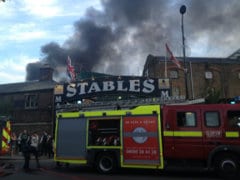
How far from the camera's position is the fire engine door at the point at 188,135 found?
423 inches

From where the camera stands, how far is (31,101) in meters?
33.4

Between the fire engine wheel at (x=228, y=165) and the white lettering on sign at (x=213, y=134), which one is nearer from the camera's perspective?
the fire engine wheel at (x=228, y=165)

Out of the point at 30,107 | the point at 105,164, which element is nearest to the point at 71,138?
the point at 105,164

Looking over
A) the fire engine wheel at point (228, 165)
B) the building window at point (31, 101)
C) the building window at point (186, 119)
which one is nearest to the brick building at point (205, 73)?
the building window at point (31, 101)

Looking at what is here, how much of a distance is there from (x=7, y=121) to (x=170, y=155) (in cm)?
887

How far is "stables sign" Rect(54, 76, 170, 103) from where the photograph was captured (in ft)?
65.2

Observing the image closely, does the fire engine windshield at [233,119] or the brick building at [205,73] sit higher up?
the brick building at [205,73]

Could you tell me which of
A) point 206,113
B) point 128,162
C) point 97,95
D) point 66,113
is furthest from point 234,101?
point 97,95

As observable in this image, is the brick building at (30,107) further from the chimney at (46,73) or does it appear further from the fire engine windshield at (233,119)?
the fire engine windshield at (233,119)

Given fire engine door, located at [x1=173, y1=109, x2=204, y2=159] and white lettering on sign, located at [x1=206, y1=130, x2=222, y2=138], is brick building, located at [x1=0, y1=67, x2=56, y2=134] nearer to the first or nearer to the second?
fire engine door, located at [x1=173, y1=109, x2=204, y2=159]

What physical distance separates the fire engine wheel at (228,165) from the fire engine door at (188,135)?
642mm

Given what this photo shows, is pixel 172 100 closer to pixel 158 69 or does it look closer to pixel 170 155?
pixel 170 155

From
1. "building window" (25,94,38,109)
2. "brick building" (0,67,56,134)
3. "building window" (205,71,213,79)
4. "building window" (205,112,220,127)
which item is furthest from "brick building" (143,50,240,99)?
"building window" (205,112,220,127)

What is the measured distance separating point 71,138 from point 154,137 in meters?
3.21
